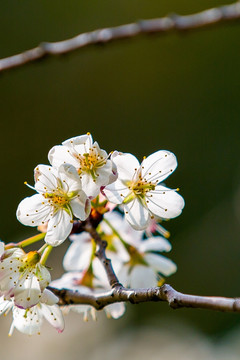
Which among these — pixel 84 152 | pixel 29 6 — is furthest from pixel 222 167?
pixel 84 152

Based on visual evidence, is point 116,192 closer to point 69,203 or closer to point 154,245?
point 69,203

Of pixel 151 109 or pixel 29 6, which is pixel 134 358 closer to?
pixel 151 109

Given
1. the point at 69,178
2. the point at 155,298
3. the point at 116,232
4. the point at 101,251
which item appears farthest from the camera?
the point at 116,232

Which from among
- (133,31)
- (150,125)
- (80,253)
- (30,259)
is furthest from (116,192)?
(150,125)

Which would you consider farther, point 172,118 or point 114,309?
point 172,118

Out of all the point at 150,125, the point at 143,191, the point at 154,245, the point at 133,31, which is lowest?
the point at 150,125

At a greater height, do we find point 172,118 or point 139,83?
point 139,83

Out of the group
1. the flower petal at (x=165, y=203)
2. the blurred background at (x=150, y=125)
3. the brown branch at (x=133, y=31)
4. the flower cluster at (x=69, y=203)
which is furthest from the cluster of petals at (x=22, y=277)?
the blurred background at (x=150, y=125)

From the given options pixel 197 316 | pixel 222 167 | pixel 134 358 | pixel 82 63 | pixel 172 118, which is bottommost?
pixel 197 316
